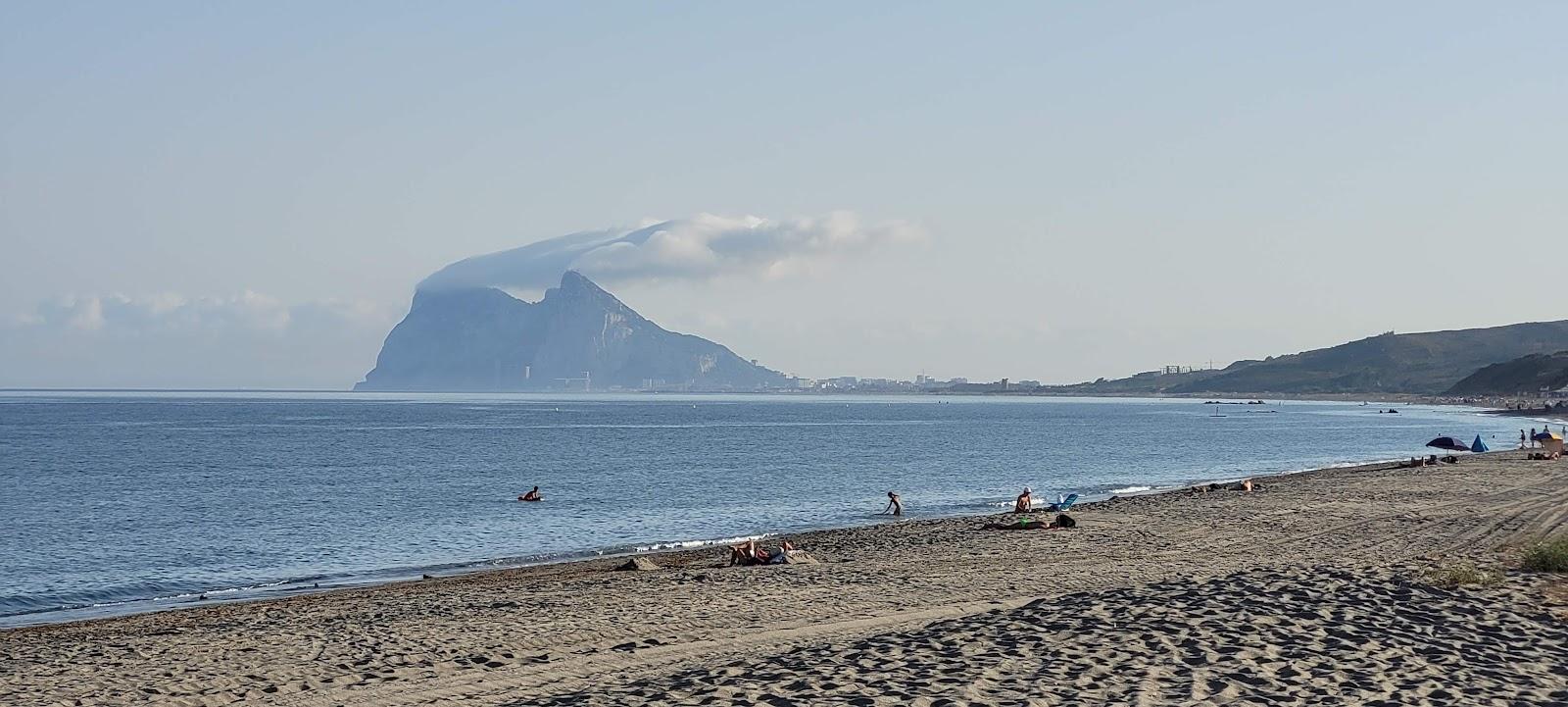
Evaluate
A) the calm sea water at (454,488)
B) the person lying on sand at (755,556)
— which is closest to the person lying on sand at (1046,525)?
the calm sea water at (454,488)

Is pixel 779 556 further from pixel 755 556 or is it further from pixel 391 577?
pixel 391 577

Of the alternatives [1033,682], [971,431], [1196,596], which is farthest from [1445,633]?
[971,431]

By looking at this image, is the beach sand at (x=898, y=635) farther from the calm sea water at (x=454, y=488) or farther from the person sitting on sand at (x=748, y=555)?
the calm sea water at (x=454, y=488)

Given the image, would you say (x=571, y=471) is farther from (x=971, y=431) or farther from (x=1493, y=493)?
(x=971, y=431)

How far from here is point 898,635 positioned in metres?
15.3

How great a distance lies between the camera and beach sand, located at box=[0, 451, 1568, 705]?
481 inches

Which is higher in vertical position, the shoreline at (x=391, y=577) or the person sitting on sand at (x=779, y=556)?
the person sitting on sand at (x=779, y=556)

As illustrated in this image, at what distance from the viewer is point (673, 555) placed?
32.0m

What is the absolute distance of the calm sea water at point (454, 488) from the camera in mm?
32531

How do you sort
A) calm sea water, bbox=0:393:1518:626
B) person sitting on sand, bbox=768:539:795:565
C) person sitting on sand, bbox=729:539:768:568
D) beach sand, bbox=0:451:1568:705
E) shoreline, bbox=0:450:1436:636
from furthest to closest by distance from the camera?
calm sea water, bbox=0:393:1518:626 < person sitting on sand, bbox=729:539:768:568 < person sitting on sand, bbox=768:539:795:565 < shoreline, bbox=0:450:1436:636 < beach sand, bbox=0:451:1568:705

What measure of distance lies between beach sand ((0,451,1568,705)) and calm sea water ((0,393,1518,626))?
6829mm

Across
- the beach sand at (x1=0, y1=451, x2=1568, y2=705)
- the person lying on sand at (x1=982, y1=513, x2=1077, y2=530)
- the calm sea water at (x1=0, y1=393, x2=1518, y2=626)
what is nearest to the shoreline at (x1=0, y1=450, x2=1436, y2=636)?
the calm sea water at (x1=0, y1=393, x2=1518, y2=626)

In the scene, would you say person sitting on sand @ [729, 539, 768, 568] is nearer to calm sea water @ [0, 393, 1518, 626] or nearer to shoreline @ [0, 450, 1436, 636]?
shoreline @ [0, 450, 1436, 636]

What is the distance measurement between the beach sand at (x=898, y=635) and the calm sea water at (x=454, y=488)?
6.83m
